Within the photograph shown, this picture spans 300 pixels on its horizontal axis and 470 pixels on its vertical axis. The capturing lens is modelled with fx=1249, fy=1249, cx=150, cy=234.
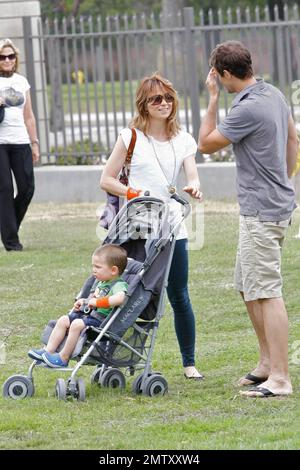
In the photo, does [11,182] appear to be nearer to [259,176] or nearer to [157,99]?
[157,99]

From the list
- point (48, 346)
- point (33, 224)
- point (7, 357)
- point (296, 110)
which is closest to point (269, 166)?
point (48, 346)

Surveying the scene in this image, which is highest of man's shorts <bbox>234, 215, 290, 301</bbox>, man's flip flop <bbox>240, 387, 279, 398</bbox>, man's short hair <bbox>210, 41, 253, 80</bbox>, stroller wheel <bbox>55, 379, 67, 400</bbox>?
man's short hair <bbox>210, 41, 253, 80</bbox>

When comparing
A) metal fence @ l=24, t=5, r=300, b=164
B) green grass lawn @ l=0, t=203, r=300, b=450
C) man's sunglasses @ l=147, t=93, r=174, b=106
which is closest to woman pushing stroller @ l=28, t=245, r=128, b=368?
green grass lawn @ l=0, t=203, r=300, b=450

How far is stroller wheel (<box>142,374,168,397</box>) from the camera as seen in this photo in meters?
6.98

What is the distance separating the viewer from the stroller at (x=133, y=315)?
22.5 ft

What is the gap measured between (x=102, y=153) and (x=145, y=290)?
10.5 meters

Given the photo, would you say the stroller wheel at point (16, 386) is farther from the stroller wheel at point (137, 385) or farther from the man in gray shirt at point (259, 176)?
the man in gray shirt at point (259, 176)

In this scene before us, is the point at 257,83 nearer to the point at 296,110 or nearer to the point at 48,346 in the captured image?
the point at 48,346

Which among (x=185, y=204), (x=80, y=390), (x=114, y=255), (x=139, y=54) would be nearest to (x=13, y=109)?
(x=139, y=54)

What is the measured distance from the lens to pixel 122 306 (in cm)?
689

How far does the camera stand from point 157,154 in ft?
23.6

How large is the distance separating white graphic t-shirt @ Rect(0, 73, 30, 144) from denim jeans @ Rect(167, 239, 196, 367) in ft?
17.5

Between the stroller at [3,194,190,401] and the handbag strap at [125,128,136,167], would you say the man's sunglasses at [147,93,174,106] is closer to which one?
the handbag strap at [125,128,136,167]

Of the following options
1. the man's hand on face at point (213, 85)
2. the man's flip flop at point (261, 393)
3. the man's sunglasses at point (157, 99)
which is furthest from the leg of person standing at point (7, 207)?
the man's flip flop at point (261, 393)
